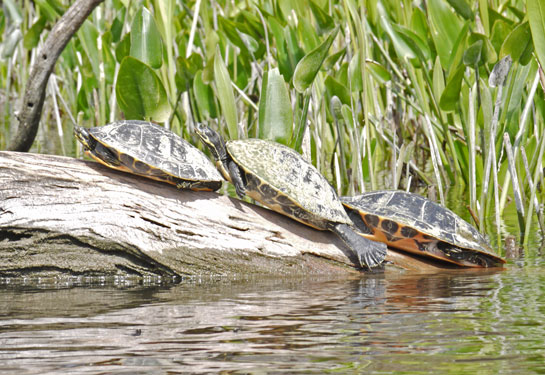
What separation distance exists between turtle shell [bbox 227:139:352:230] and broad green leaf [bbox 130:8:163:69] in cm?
174

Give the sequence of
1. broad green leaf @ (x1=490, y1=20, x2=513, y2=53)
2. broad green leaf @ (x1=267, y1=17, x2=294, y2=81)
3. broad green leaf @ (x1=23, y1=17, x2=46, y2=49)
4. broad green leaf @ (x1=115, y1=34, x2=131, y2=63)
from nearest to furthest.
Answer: broad green leaf @ (x1=490, y1=20, x2=513, y2=53), broad green leaf @ (x1=267, y1=17, x2=294, y2=81), broad green leaf @ (x1=115, y1=34, x2=131, y2=63), broad green leaf @ (x1=23, y1=17, x2=46, y2=49)

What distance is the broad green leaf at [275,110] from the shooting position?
193 inches

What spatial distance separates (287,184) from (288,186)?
0.01 meters

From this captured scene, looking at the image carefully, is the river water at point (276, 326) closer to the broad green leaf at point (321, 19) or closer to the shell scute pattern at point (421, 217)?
the shell scute pattern at point (421, 217)

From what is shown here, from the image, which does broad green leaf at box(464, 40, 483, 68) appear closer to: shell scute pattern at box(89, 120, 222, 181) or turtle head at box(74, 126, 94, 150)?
shell scute pattern at box(89, 120, 222, 181)

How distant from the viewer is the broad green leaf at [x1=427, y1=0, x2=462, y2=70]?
5120 millimetres

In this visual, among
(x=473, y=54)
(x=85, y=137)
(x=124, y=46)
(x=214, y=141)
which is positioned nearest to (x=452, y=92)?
(x=473, y=54)

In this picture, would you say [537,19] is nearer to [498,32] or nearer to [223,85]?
[498,32]

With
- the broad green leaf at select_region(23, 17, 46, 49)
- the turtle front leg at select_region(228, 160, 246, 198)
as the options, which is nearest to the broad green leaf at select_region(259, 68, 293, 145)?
the turtle front leg at select_region(228, 160, 246, 198)

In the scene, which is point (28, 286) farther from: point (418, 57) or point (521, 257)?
point (418, 57)

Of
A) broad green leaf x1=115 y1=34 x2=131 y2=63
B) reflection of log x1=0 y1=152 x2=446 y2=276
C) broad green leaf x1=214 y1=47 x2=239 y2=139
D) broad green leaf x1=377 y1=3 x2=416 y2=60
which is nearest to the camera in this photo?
reflection of log x1=0 y1=152 x2=446 y2=276

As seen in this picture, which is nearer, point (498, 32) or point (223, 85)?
point (498, 32)

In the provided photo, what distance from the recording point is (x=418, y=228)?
4.05 meters

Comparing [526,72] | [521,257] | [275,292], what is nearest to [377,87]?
[526,72]
